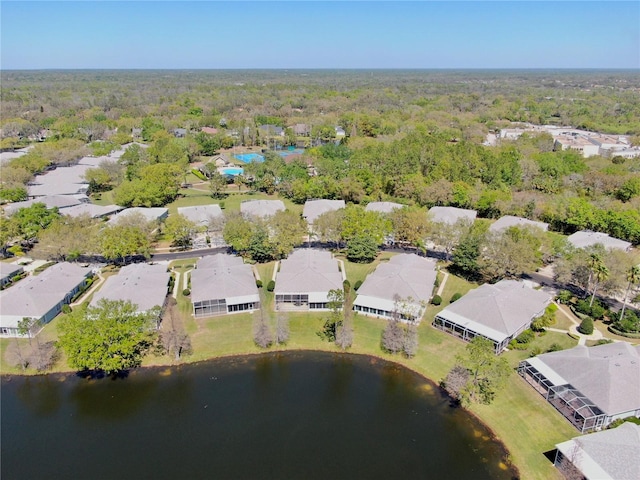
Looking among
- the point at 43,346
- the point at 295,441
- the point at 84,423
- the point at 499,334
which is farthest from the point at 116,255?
the point at 499,334

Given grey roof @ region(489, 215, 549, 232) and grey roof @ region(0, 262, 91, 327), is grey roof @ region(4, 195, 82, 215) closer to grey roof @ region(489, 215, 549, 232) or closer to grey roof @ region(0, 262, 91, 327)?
grey roof @ region(0, 262, 91, 327)

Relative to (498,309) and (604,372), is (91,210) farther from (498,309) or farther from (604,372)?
(604,372)

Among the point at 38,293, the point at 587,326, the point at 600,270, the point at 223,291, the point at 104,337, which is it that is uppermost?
the point at 600,270

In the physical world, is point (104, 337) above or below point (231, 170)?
above

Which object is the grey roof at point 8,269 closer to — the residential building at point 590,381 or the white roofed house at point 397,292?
the white roofed house at point 397,292

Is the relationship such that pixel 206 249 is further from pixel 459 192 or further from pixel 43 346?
pixel 459 192

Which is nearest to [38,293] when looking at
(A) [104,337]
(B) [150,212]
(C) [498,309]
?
(A) [104,337]
